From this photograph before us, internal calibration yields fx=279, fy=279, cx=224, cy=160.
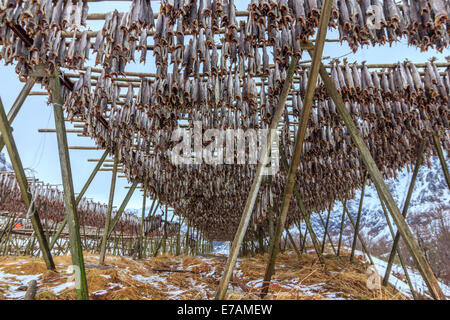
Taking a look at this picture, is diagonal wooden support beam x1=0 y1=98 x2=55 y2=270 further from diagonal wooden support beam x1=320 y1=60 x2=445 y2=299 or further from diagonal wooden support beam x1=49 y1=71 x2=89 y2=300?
diagonal wooden support beam x1=320 y1=60 x2=445 y2=299

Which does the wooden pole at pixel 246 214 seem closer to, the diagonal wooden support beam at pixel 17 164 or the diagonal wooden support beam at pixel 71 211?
the diagonal wooden support beam at pixel 71 211

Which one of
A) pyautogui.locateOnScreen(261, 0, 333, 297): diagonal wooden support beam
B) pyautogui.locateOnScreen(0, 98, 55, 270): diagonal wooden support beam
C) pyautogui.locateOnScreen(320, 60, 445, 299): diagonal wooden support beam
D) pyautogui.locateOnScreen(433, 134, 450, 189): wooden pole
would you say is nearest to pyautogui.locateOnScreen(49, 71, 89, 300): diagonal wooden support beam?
pyautogui.locateOnScreen(0, 98, 55, 270): diagonal wooden support beam

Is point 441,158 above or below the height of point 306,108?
below

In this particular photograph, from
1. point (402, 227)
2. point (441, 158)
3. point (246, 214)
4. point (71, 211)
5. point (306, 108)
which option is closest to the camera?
point (402, 227)

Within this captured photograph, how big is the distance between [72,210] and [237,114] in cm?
281

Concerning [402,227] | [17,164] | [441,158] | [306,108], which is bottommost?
[402,227]

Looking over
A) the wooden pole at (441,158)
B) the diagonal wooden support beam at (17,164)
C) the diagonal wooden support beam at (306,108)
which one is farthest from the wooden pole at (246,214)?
the wooden pole at (441,158)

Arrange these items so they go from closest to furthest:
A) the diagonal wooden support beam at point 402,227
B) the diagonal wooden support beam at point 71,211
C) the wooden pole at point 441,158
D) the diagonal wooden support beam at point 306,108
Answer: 1. the diagonal wooden support beam at point 402,227
2. the diagonal wooden support beam at point 306,108
3. the diagonal wooden support beam at point 71,211
4. the wooden pole at point 441,158

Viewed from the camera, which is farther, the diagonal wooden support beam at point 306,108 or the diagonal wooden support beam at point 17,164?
the diagonal wooden support beam at point 17,164

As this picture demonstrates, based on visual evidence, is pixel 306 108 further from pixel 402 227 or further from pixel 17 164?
pixel 17 164

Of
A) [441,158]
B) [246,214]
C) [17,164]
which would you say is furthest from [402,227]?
[17,164]

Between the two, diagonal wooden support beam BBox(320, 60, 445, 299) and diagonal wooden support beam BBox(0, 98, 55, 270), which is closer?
diagonal wooden support beam BBox(320, 60, 445, 299)

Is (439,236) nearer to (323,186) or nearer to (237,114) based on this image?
(323,186)

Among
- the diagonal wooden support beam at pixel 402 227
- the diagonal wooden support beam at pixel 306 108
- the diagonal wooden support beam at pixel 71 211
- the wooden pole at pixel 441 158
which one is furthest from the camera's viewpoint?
the wooden pole at pixel 441 158
